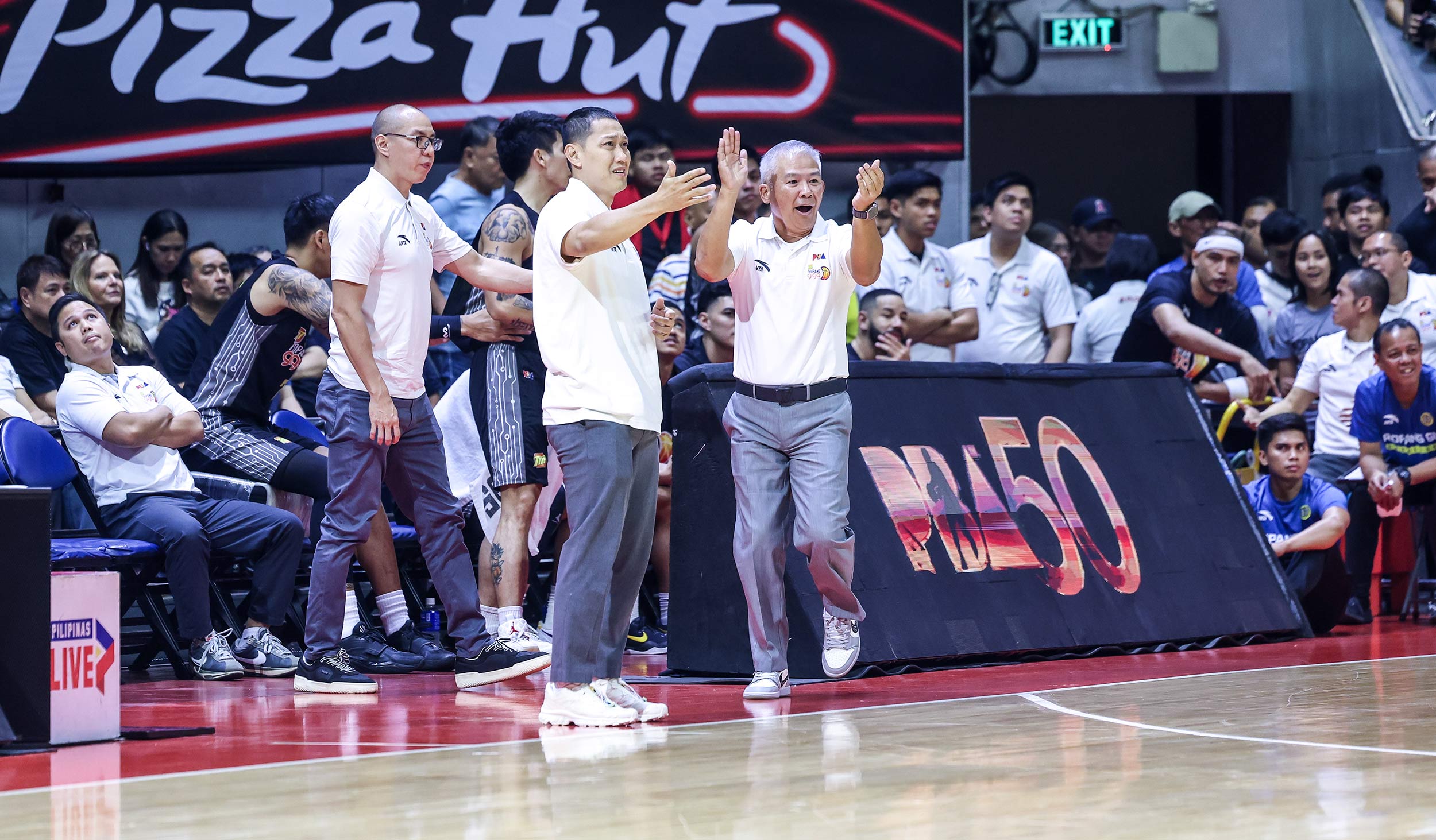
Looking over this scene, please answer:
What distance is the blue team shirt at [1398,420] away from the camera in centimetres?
950

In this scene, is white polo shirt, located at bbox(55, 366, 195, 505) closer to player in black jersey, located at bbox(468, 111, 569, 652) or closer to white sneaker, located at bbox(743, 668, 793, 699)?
player in black jersey, located at bbox(468, 111, 569, 652)

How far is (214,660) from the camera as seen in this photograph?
7285mm

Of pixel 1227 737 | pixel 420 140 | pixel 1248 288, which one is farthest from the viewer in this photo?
pixel 1248 288

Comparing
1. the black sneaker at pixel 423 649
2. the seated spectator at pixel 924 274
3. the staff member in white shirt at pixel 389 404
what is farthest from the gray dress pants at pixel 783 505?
the seated spectator at pixel 924 274

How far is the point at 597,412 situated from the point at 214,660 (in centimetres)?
269

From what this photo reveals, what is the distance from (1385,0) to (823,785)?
41.1 ft

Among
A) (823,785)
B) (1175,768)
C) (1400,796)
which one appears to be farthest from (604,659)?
(1400,796)

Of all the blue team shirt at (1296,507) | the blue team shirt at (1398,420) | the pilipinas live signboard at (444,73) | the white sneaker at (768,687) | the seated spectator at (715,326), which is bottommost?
the white sneaker at (768,687)

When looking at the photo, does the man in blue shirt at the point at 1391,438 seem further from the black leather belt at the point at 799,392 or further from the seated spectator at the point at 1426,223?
the black leather belt at the point at 799,392

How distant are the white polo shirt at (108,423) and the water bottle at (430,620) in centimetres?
136

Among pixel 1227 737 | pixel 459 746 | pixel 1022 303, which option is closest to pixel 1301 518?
pixel 1022 303

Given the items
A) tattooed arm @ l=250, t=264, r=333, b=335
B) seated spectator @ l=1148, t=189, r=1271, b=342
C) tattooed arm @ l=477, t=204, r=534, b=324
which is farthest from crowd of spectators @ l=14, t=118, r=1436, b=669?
tattooed arm @ l=477, t=204, r=534, b=324

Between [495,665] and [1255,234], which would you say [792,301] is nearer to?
[495,665]

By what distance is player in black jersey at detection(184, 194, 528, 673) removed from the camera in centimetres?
741
